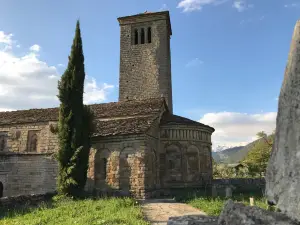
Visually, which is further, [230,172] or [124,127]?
[230,172]

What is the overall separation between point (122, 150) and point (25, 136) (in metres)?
9.68

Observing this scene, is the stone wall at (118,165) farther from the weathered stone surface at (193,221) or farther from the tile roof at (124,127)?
the weathered stone surface at (193,221)

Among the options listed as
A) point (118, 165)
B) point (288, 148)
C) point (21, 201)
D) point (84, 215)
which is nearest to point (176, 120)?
point (118, 165)

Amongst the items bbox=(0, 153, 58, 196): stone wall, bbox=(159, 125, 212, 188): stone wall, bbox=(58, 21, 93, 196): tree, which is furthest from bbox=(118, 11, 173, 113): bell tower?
bbox=(58, 21, 93, 196): tree

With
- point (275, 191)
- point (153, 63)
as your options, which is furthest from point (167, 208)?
Answer: point (153, 63)

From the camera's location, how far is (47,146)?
66.2ft

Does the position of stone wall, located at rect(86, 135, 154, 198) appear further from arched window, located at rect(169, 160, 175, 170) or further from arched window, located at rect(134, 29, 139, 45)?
arched window, located at rect(134, 29, 139, 45)

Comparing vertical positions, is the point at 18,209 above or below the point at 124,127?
below

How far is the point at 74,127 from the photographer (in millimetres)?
15359

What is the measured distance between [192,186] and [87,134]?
7.56 m

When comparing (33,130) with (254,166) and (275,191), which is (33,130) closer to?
(275,191)

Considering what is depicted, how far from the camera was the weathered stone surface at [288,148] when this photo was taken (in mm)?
2508

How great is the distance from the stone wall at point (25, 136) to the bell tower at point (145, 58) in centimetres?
946

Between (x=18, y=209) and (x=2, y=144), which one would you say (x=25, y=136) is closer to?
(x=2, y=144)
